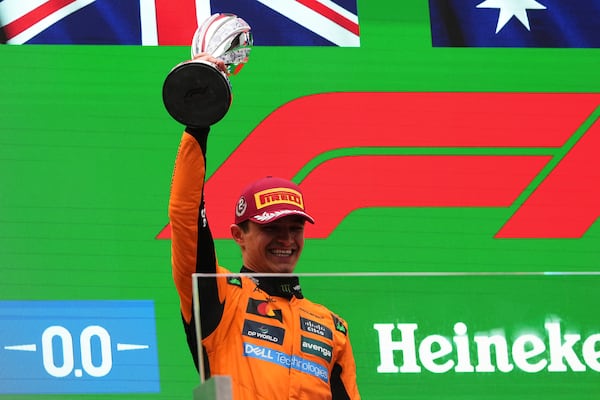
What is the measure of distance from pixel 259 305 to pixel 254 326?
1.6 inches

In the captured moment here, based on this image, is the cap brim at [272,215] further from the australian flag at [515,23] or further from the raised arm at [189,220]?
the australian flag at [515,23]

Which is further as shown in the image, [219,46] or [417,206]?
[417,206]

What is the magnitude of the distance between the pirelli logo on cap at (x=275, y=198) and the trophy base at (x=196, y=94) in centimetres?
21

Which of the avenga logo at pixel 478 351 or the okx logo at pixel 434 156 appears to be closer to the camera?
the avenga logo at pixel 478 351

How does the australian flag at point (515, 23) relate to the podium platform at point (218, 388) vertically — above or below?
above

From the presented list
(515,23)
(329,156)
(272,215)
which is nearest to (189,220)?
(272,215)

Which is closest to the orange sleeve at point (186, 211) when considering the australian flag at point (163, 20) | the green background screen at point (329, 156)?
the green background screen at point (329, 156)

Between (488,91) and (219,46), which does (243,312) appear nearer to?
(219,46)

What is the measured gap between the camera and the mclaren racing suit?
1.80 m

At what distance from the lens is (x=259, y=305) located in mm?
1963

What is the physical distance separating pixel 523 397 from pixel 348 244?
146 centimetres

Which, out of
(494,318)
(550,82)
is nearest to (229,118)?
(550,82)

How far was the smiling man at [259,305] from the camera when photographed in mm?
1806

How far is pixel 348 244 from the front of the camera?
309 cm
